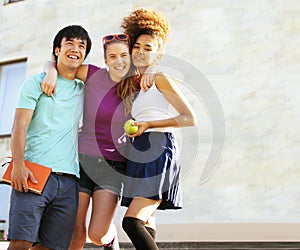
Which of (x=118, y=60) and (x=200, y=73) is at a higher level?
(x=200, y=73)

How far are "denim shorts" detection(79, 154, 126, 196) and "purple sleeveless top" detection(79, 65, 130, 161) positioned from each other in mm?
37

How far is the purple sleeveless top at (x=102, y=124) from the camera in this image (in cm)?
368

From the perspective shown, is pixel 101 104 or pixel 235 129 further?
pixel 235 129

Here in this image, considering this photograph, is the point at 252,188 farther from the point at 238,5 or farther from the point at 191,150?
the point at 238,5

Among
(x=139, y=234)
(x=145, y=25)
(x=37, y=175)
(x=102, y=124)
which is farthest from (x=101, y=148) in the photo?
(x=145, y=25)

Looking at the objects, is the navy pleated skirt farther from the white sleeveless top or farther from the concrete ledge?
the concrete ledge

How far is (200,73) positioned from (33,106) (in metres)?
6.23

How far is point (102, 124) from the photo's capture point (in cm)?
369

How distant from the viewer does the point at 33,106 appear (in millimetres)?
3377

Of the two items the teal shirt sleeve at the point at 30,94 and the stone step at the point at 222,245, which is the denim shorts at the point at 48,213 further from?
the stone step at the point at 222,245

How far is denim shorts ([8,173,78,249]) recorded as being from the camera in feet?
10.4

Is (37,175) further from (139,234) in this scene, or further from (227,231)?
(227,231)

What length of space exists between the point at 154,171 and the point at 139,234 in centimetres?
40

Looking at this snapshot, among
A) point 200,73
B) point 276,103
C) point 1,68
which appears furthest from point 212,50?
point 1,68
